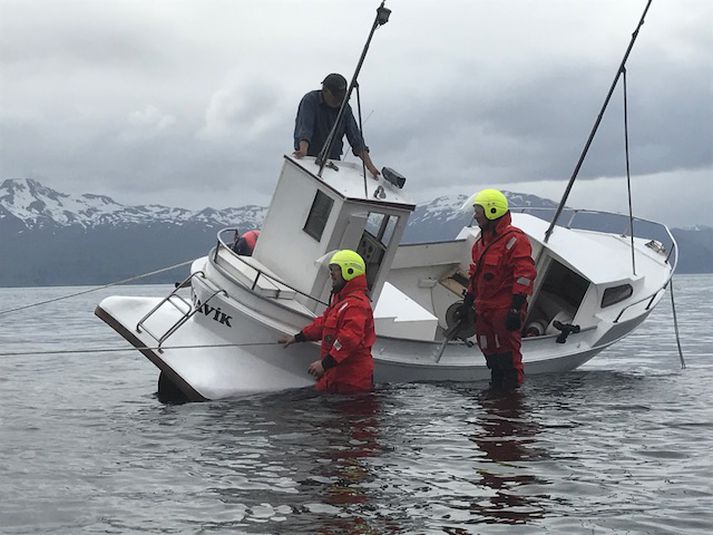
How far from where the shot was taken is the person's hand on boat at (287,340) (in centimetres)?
1164

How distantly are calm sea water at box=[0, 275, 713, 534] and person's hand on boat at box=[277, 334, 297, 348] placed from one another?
68cm

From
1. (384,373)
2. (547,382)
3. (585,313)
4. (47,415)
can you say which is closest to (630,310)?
(585,313)

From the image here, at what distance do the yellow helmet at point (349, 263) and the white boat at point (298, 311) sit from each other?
0.60m

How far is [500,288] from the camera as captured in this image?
12320mm

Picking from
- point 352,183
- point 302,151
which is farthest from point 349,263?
point 302,151

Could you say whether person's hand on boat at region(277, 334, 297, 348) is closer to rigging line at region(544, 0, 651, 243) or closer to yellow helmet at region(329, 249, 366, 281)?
yellow helmet at region(329, 249, 366, 281)

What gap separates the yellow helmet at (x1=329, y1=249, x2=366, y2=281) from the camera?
11.5 metres

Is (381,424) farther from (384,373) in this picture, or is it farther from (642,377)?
(642,377)

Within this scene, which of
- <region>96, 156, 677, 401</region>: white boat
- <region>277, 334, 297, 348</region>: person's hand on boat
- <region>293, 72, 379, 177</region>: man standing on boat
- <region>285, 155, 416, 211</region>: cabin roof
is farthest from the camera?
<region>293, 72, 379, 177</region>: man standing on boat

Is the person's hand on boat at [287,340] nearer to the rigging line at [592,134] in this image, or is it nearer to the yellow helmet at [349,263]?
the yellow helmet at [349,263]

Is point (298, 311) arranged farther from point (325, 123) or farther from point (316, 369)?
point (325, 123)

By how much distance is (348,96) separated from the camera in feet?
41.4

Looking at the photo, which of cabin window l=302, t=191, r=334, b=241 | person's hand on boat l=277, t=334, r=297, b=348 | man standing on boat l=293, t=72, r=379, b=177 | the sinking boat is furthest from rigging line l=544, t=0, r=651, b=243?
person's hand on boat l=277, t=334, r=297, b=348

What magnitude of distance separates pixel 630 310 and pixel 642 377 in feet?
4.65
